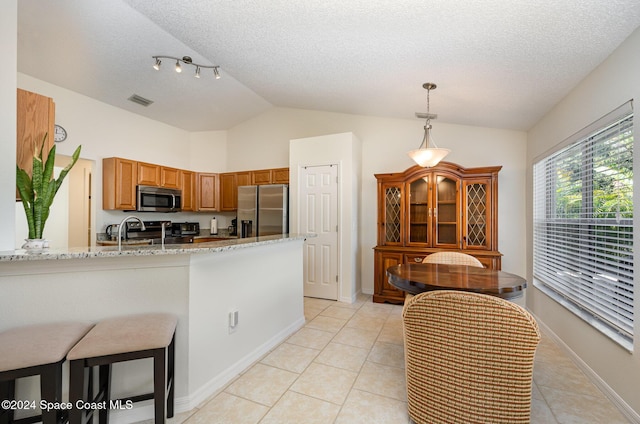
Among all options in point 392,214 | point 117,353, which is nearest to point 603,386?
point 392,214

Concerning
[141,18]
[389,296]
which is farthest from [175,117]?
[389,296]

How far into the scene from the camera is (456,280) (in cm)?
203

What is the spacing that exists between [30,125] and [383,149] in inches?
150

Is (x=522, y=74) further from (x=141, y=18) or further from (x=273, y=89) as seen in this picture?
(x=141, y=18)

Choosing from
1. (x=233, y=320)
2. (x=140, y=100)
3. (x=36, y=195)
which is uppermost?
(x=140, y=100)

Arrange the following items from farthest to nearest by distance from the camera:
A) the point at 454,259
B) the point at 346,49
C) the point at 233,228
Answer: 1. the point at 233,228
2. the point at 454,259
3. the point at 346,49

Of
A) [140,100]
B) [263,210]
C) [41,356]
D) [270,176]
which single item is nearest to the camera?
[41,356]

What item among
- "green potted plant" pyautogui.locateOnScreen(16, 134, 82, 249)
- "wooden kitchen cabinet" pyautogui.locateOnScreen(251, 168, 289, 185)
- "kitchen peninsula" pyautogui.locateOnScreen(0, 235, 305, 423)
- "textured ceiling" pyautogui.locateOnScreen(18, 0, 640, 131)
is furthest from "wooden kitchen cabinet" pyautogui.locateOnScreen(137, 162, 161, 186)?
"kitchen peninsula" pyautogui.locateOnScreen(0, 235, 305, 423)

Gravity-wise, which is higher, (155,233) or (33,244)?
(33,244)

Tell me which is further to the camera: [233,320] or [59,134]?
[59,134]

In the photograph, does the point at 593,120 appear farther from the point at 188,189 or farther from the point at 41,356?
the point at 188,189

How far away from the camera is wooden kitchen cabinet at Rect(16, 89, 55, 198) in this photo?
1.81 meters

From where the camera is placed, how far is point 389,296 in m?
3.88

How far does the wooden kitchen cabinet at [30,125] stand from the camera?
181 centimetres
